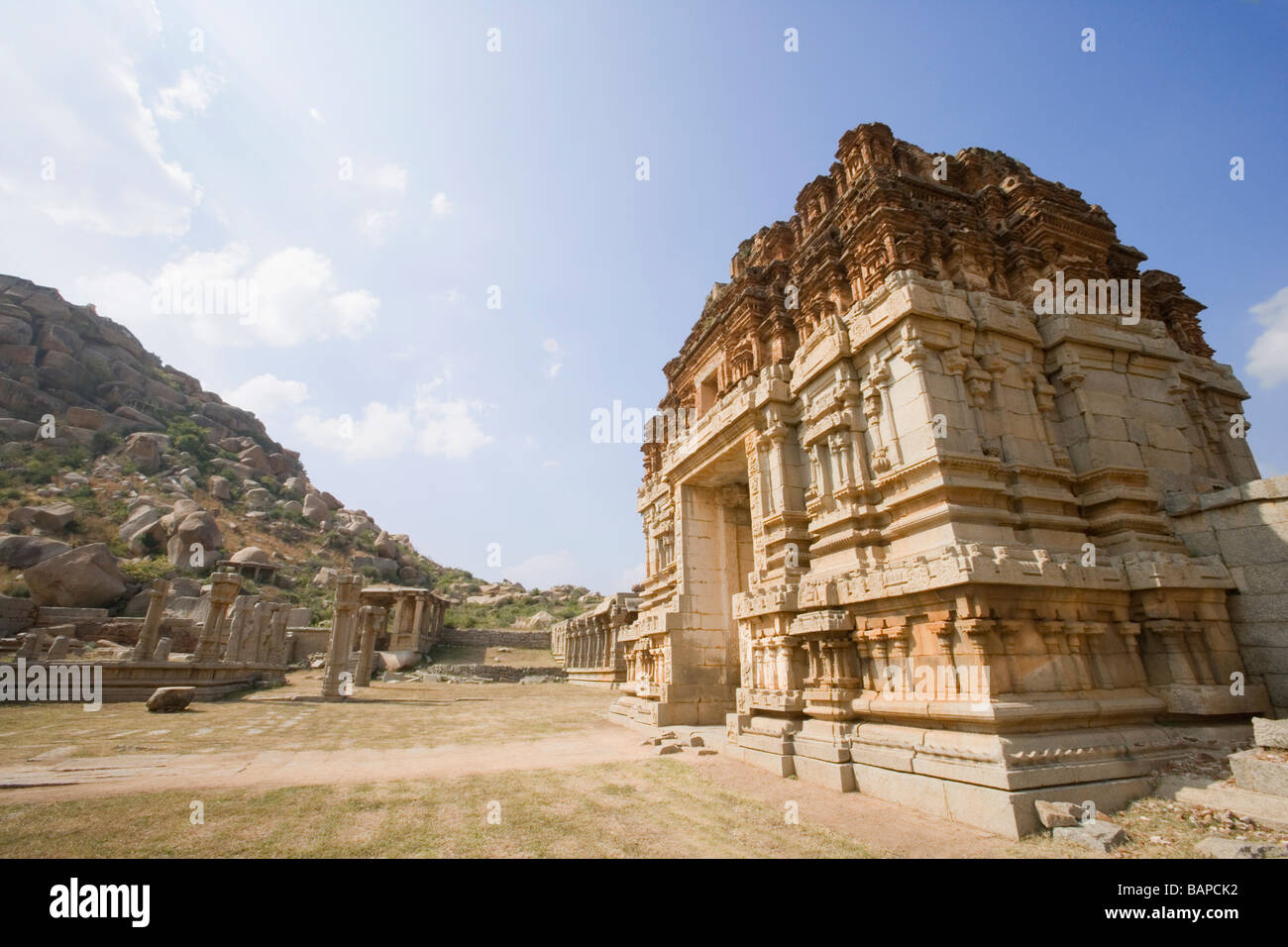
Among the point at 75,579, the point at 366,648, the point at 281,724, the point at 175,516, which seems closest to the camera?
the point at 281,724

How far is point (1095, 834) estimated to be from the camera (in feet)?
16.6

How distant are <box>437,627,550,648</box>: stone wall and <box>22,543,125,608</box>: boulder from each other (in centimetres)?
Result: 2429

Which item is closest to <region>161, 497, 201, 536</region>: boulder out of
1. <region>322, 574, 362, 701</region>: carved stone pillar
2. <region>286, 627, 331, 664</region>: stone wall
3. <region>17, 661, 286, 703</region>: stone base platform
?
<region>286, 627, 331, 664</region>: stone wall

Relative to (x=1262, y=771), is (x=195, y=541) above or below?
above

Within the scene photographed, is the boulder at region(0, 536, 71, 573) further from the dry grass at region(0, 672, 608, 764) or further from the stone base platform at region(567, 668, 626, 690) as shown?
the stone base platform at region(567, 668, 626, 690)

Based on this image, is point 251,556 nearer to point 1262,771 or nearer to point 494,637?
point 494,637

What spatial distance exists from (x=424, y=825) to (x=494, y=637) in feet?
161

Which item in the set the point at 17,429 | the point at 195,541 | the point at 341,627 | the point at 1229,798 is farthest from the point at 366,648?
the point at 17,429

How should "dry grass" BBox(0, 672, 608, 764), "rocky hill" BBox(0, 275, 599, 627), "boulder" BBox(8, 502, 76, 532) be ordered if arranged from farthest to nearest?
"boulder" BBox(8, 502, 76, 532) → "rocky hill" BBox(0, 275, 599, 627) → "dry grass" BBox(0, 672, 608, 764)

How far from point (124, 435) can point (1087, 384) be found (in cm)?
9712

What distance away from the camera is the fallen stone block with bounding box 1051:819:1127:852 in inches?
194

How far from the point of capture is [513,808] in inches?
256

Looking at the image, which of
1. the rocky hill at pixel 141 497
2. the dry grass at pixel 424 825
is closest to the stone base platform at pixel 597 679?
the dry grass at pixel 424 825
